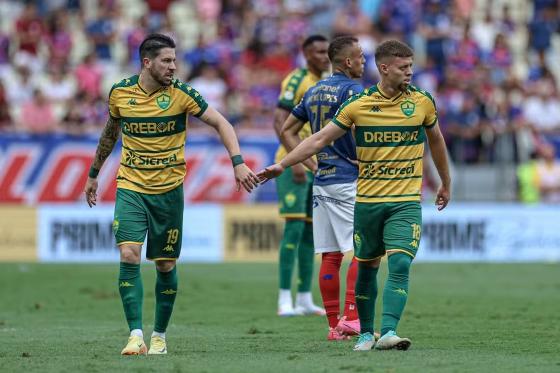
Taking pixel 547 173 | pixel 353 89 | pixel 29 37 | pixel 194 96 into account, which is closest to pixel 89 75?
pixel 29 37

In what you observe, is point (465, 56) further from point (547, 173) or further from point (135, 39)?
point (135, 39)

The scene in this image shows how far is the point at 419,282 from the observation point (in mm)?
17516

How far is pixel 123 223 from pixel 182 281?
8673 millimetres

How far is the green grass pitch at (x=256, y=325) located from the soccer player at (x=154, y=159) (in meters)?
0.74

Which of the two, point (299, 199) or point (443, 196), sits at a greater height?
point (443, 196)

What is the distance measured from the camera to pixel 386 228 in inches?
361

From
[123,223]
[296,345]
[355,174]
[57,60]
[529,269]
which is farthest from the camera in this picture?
[57,60]

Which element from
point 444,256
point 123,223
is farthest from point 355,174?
point 444,256

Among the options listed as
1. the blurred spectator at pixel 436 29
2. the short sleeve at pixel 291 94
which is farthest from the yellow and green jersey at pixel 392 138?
the blurred spectator at pixel 436 29

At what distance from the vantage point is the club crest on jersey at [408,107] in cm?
916

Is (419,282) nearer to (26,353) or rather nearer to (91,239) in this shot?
(91,239)

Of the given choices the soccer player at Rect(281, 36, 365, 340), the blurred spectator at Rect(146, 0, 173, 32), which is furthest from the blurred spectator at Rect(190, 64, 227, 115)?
the soccer player at Rect(281, 36, 365, 340)

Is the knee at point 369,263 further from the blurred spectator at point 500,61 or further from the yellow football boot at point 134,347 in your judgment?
the blurred spectator at point 500,61

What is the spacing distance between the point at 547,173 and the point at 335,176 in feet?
43.1
